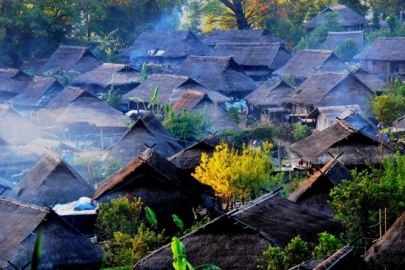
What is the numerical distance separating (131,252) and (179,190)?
315cm

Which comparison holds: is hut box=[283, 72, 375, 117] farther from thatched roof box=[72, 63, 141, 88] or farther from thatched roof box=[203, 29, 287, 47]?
thatched roof box=[203, 29, 287, 47]

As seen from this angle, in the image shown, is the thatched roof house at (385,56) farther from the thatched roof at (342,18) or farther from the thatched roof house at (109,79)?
the thatched roof house at (109,79)

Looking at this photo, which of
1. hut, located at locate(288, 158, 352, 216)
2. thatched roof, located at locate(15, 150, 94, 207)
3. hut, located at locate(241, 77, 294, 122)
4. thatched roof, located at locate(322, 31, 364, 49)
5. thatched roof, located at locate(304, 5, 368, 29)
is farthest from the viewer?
thatched roof, located at locate(304, 5, 368, 29)

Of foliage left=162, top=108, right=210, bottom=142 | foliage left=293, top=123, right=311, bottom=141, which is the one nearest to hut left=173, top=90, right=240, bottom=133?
foliage left=162, top=108, right=210, bottom=142

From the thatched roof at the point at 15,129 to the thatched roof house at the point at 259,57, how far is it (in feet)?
54.0

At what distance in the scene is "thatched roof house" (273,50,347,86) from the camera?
39.3 meters

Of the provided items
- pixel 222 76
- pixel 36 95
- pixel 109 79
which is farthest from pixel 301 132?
pixel 109 79

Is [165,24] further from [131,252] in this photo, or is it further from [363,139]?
[131,252]

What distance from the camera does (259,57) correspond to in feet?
145

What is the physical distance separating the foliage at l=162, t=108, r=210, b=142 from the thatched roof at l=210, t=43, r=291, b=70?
15.2 m

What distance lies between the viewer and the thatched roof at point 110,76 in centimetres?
3969

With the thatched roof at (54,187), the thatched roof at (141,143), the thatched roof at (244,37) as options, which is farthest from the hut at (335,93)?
the thatched roof at (244,37)

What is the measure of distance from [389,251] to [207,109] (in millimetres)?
16677

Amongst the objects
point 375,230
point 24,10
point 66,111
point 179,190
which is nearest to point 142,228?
point 179,190
